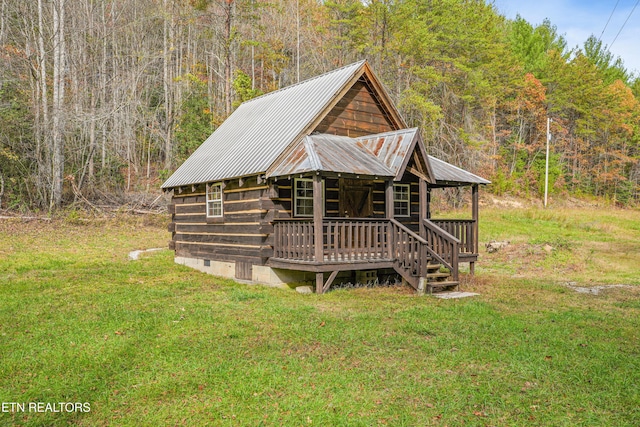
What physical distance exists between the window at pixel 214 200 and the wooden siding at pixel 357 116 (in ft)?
12.0

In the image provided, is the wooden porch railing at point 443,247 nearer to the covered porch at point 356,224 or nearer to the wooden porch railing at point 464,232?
the covered porch at point 356,224

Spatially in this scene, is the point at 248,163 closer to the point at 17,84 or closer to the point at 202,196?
the point at 202,196

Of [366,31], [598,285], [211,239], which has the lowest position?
[598,285]

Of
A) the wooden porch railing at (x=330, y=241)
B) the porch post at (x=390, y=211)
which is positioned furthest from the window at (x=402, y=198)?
the porch post at (x=390, y=211)

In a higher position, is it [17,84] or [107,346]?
[17,84]

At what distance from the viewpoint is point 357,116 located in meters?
16.0

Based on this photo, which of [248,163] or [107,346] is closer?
[107,346]

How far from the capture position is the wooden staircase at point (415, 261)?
12727 millimetres

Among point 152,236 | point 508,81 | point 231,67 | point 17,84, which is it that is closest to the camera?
point 152,236

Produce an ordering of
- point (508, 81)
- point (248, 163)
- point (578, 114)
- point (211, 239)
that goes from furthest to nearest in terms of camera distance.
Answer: point (578, 114) → point (508, 81) → point (211, 239) → point (248, 163)

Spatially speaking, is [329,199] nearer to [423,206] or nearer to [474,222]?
[423,206]

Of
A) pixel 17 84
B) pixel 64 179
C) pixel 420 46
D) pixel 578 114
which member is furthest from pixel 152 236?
pixel 578 114

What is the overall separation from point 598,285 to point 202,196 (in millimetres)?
12271

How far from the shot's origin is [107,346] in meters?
7.92
